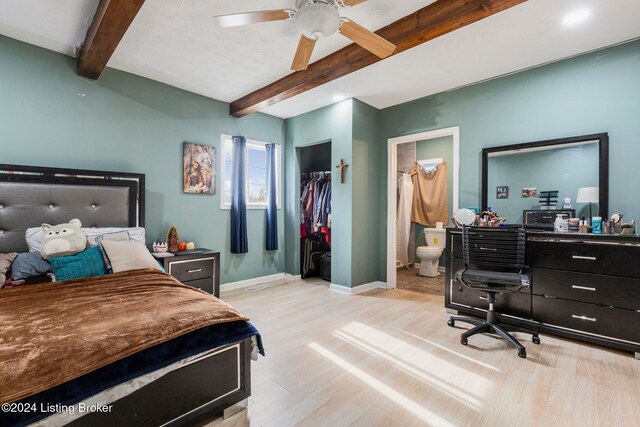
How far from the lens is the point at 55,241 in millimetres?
2254

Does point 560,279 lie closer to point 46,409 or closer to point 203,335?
point 203,335

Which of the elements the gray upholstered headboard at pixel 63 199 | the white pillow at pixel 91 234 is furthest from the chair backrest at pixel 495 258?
the gray upholstered headboard at pixel 63 199

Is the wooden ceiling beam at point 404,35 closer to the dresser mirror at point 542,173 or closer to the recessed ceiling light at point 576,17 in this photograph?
the recessed ceiling light at point 576,17

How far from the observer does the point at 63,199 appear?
9.00 feet

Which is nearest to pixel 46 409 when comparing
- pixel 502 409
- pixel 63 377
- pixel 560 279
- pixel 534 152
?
pixel 63 377

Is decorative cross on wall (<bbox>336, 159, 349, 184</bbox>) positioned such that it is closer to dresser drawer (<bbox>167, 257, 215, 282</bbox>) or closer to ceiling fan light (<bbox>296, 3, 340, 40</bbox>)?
dresser drawer (<bbox>167, 257, 215, 282</bbox>)

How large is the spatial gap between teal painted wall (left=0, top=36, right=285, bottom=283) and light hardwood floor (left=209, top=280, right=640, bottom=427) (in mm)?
1623

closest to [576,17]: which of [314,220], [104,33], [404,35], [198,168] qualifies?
[404,35]

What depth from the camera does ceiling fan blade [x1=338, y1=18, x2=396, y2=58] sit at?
188cm

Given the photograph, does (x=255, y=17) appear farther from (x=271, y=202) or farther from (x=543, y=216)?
(x=543, y=216)

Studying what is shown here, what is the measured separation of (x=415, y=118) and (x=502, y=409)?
336 cm

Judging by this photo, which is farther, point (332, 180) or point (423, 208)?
point (423, 208)

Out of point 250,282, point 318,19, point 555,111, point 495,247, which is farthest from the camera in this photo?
point 250,282

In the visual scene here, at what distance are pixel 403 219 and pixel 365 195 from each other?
1.67 m
